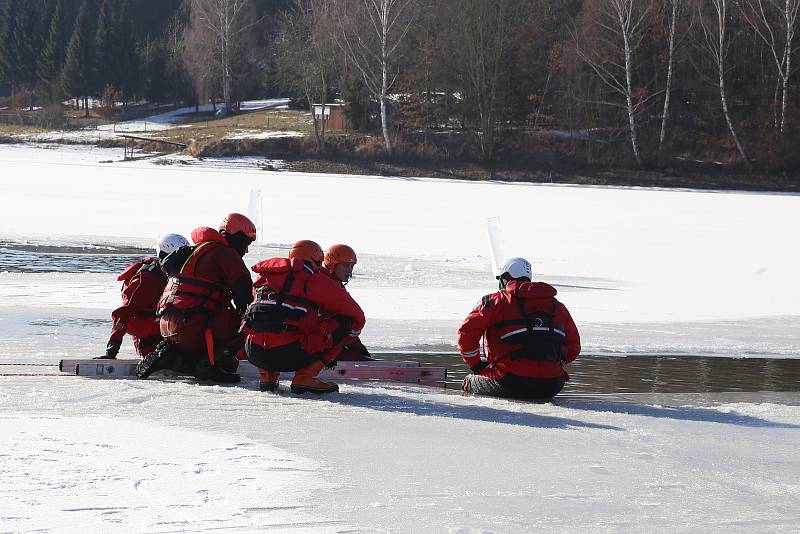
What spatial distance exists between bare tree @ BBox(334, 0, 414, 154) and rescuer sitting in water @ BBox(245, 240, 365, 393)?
140ft

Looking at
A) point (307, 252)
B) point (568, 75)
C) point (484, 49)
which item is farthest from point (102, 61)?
point (307, 252)

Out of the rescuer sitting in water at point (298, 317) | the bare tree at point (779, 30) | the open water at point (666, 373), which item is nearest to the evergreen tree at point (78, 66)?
the bare tree at point (779, 30)

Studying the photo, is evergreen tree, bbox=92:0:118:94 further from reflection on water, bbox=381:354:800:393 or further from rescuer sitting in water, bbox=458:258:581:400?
rescuer sitting in water, bbox=458:258:581:400

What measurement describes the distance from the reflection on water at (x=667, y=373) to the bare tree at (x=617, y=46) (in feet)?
125

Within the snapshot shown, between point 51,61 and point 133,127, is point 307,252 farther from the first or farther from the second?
point 51,61

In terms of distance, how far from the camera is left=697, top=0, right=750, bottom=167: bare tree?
150 ft

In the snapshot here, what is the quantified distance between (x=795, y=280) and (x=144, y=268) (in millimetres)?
11566

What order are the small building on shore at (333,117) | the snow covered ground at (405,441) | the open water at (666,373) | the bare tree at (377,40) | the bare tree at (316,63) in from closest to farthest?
the snow covered ground at (405,441) < the open water at (666,373) < the bare tree at (377,40) < the bare tree at (316,63) < the small building on shore at (333,117)

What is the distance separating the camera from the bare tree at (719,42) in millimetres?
45781

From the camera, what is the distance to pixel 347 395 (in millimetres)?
7441

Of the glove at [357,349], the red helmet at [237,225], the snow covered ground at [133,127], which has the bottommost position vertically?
the glove at [357,349]

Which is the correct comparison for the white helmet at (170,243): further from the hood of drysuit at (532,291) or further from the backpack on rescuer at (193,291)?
the hood of drysuit at (532,291)

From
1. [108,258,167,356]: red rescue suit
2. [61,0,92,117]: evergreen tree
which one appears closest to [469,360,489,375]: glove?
[108,258,167,356]: red rescue suit

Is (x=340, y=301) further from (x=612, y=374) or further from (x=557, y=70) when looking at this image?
(x=557, y=70)
